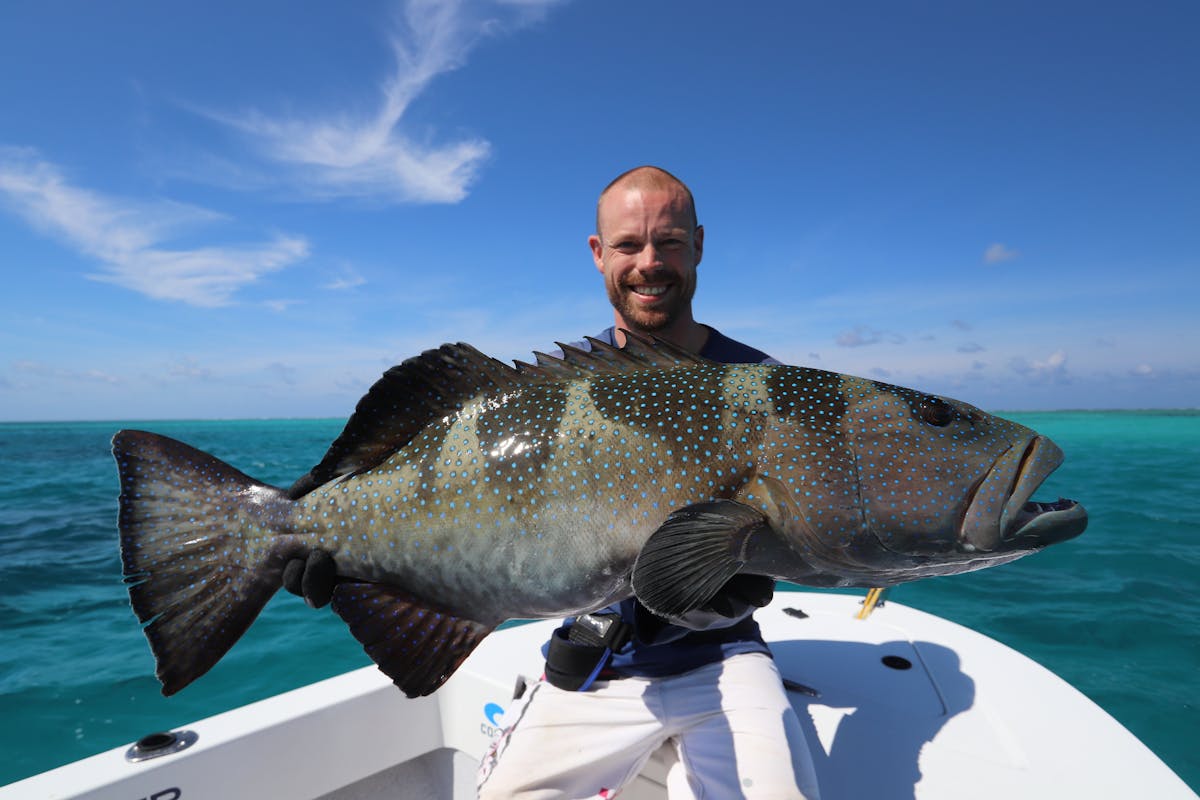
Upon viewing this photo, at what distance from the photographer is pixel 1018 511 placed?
6.40ft

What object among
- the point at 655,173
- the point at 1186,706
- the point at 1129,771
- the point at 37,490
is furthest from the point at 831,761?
the point at 37,490

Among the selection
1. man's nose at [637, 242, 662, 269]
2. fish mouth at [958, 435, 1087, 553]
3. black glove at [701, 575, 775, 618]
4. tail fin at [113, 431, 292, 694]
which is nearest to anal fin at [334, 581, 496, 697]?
tail fin at [113, 431, 292, 694]

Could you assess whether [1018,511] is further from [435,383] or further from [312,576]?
[312,576]

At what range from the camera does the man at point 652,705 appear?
9.96 ft

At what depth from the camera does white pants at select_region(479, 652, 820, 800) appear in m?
3.06

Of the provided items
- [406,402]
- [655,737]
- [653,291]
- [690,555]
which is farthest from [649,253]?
[655,737]

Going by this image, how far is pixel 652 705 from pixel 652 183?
10.1 feet

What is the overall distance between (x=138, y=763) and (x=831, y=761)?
3850 mm

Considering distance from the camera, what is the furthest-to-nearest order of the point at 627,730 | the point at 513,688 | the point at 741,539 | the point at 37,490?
the point at 37,490, the point at 513,688, the point at 627,730, the point at 741,539

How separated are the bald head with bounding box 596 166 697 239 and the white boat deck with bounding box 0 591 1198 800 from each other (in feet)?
10.8

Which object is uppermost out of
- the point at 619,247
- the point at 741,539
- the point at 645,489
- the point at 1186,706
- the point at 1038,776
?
the point at 619,247


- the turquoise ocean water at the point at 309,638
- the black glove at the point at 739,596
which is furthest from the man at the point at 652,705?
the turquoise ocean water at the point at 309,638

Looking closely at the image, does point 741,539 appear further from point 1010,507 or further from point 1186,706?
point 1186,706

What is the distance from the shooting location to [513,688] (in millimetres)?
4387
